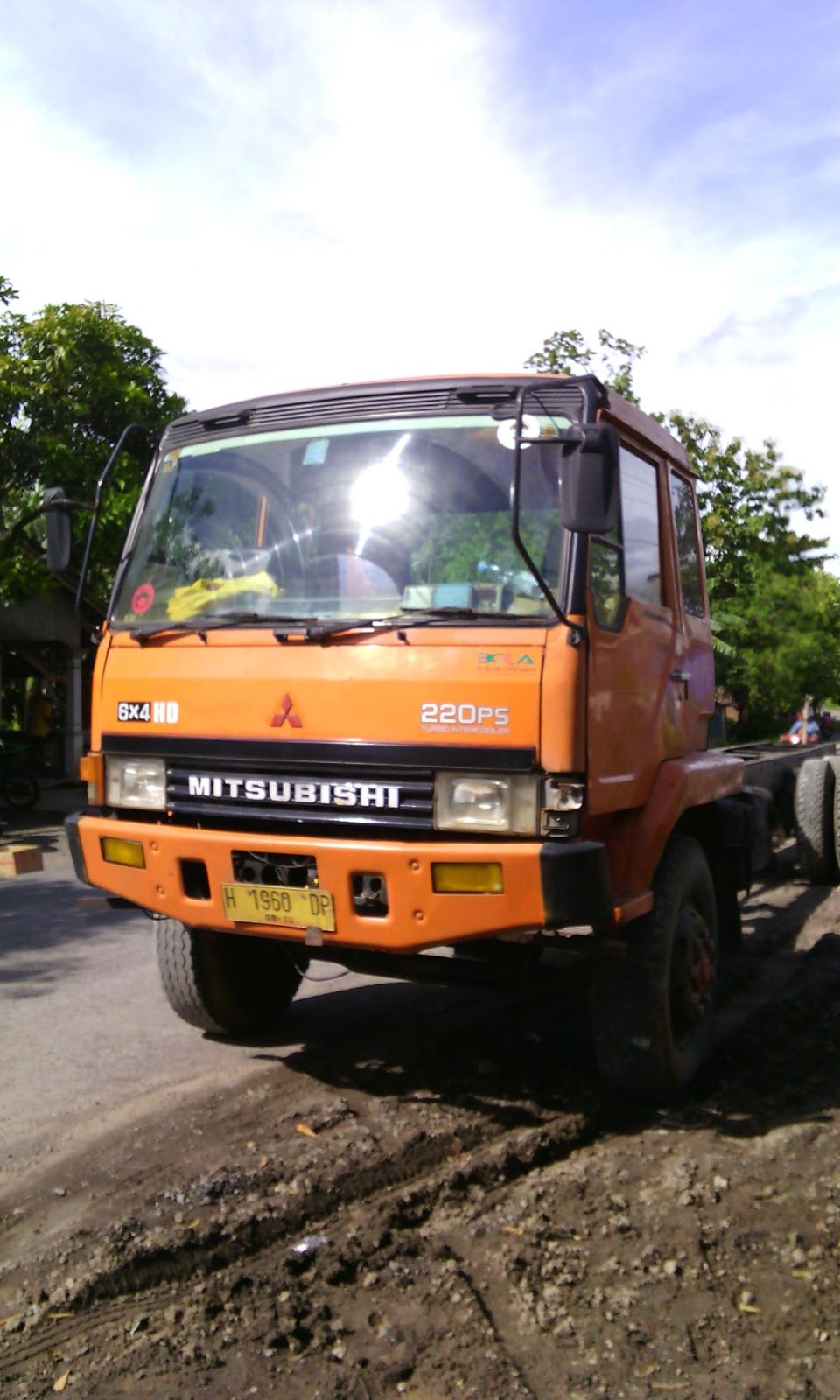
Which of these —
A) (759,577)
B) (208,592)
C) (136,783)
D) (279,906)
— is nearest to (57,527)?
(208,592)

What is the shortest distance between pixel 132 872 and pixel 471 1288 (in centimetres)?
189

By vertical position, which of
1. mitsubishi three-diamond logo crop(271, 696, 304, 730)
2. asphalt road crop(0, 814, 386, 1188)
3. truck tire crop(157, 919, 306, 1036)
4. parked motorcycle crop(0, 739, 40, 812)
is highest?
mitsubishi three-diamond logo crop(271, 696, 304, 730)

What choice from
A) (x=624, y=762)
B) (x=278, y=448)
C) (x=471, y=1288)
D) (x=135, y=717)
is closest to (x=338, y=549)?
(x=278, y=448)

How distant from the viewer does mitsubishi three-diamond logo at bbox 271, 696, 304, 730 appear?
13.6 feet

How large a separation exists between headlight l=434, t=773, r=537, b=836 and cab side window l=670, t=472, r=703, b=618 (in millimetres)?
1762

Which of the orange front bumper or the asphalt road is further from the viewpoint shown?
the asphalt road

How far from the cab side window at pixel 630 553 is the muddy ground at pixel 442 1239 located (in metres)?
1.41

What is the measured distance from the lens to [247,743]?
13.9 ft

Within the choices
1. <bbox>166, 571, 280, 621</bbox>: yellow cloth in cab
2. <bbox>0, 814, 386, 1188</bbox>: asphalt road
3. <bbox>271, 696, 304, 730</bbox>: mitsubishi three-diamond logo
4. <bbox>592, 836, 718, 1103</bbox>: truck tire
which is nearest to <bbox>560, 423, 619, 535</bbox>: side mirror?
<bbox>271, 696, 304, 730</bbox>: mitsubishi three-diamond logo

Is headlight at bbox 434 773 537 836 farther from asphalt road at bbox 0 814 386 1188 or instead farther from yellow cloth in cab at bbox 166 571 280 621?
asphalt road at bbox 0 814 386 1188

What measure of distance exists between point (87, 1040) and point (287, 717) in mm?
2213

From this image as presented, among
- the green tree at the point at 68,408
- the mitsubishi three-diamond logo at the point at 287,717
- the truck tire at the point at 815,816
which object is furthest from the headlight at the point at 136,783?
the green tree at the point at 68,408

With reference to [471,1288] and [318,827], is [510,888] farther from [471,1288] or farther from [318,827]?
[471,1288]

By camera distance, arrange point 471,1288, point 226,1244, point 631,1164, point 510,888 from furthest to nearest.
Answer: point 631,1164, point 510,888, point 226,1244, point 471,1288
